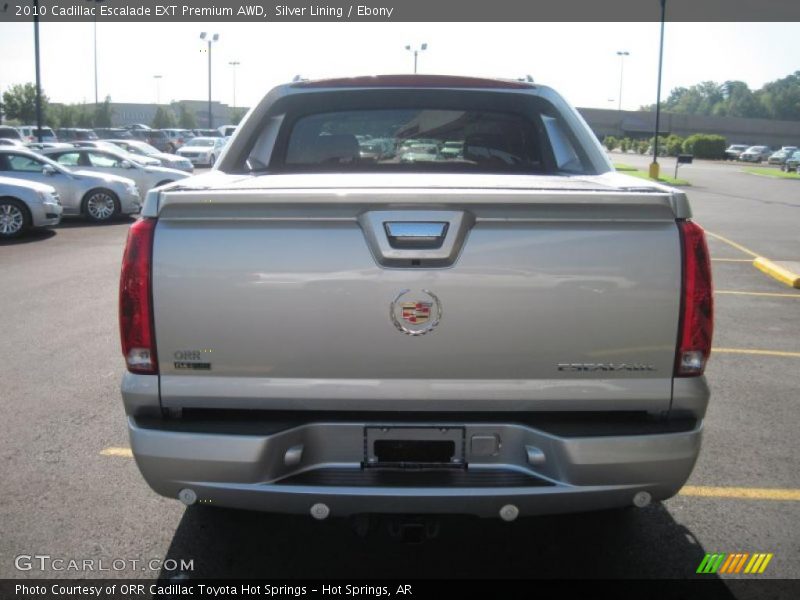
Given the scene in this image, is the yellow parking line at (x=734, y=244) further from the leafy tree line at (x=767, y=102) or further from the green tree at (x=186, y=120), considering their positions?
the leafy tree line at (x=767, y=102)

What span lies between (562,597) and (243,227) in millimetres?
1910

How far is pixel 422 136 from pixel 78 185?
46.7 feet

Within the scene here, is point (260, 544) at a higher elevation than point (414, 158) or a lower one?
lower

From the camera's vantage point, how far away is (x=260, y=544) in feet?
11.7

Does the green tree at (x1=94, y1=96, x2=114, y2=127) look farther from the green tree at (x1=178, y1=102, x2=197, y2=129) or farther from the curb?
the curb

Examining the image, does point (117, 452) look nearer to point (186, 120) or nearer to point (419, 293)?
point (419, 293)

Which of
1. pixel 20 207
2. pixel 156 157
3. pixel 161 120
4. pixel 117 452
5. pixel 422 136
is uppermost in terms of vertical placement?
pixel 161 120

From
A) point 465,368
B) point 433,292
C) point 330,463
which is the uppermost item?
point 433,292

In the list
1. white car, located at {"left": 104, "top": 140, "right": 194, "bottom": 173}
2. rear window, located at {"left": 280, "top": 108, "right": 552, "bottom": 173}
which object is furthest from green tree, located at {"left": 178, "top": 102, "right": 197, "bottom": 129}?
rear window, located at {"left": 280, "top": 108, "right": 552, "bottom": 173}

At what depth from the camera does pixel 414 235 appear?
2654mm

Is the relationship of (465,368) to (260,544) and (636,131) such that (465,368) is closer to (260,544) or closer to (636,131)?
(260,544)

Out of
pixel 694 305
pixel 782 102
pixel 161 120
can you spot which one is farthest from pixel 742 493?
pixel 782 102

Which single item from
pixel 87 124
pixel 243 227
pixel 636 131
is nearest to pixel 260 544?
pixel 243 227

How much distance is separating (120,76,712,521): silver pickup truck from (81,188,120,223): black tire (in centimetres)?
1570
